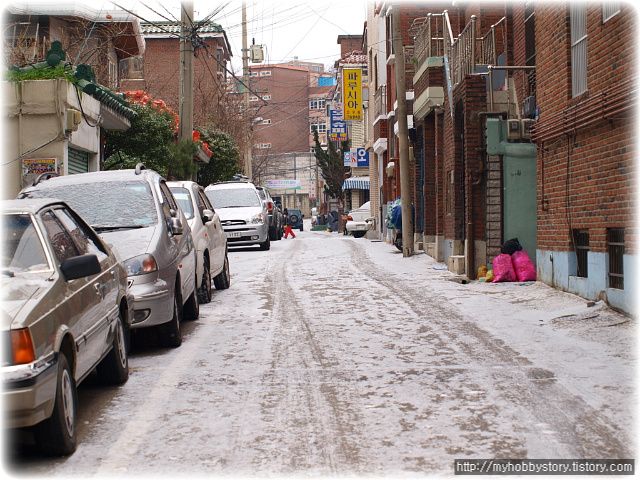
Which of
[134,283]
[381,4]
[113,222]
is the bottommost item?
[134,283]

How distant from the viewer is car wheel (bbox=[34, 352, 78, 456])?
4.39m

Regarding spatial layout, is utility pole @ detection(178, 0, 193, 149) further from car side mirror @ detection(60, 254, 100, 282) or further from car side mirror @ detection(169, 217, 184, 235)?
car side mirror @ detection(60, 254, 100, 282)

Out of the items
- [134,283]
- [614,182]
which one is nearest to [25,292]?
[134,283]

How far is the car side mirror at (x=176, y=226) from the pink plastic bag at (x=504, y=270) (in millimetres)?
6586

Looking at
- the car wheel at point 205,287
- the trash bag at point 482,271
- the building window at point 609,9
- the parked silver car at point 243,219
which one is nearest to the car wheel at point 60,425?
the car wheel at point 205,287

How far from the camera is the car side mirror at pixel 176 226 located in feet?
28.1

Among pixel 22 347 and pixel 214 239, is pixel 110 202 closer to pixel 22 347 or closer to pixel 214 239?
pixel 214 239

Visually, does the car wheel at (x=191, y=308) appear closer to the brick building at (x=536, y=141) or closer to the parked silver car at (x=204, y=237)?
the parked silver car at (x=204, y=237)

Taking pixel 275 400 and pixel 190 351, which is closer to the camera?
pixel 275 400

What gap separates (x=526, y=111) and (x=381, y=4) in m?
18.2

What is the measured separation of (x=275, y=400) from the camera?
576cm

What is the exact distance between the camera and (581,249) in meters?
11.0

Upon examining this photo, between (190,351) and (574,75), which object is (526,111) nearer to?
(574,75)

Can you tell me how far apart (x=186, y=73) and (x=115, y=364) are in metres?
16.9
